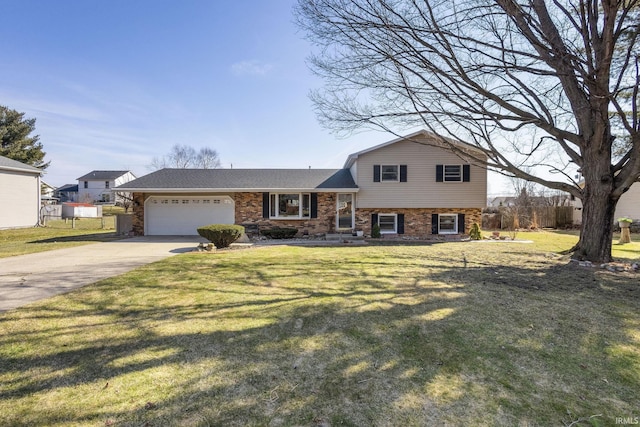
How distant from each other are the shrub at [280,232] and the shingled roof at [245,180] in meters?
2.06

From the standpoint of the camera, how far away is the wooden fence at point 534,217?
2106 centimetres

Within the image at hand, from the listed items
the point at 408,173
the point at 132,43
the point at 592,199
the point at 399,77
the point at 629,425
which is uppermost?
the point at 132,43

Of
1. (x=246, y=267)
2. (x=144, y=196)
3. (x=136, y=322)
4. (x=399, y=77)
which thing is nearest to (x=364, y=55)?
(x=399, y=77)

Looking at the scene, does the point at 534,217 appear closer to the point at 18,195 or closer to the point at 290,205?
the point at 290,205

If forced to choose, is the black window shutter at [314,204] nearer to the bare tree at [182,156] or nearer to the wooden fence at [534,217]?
the wooden fence at [534,217]

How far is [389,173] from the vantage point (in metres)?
15.7

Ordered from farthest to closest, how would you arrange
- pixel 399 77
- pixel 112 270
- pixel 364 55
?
pixel 399 77 → pixel 364 55 → pixel 112 270

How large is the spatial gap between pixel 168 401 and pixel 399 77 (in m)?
9.65

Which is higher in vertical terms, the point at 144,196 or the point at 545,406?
the point at 144,196

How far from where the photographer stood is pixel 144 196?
15.7 meters

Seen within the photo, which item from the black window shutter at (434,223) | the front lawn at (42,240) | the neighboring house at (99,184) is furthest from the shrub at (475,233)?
the neighboring house at (99,184)

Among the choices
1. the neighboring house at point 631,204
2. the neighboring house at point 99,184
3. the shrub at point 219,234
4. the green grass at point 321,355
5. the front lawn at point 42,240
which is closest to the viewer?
the green grass at point 321,355

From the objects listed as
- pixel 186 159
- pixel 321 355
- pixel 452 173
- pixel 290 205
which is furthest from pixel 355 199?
pixel 186 159

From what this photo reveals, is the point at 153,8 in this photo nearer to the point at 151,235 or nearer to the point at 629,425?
the point at 151,235
